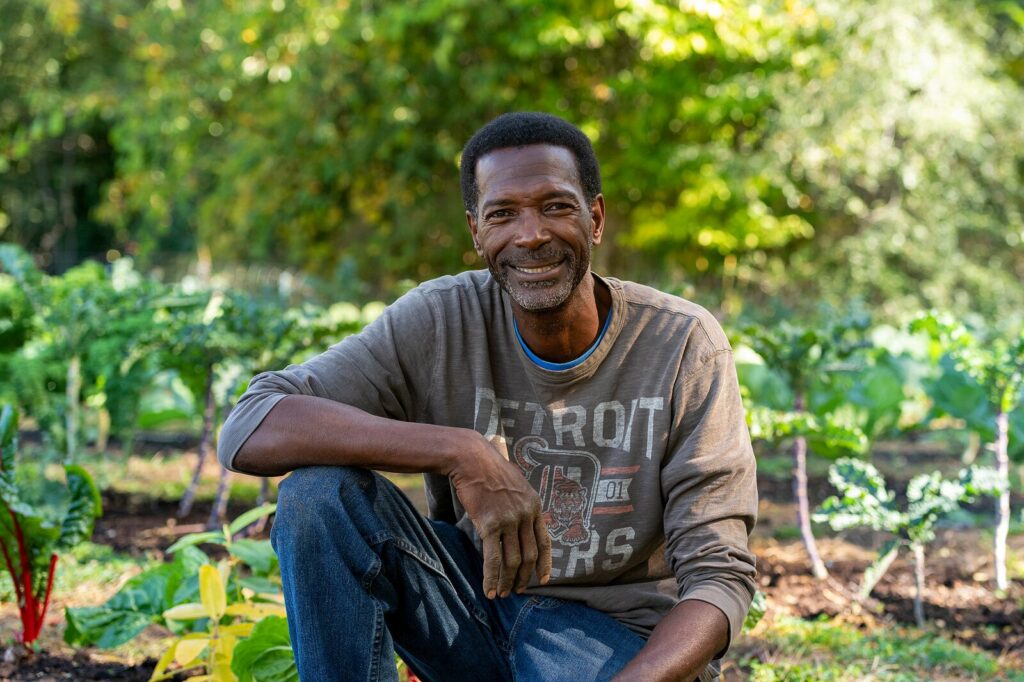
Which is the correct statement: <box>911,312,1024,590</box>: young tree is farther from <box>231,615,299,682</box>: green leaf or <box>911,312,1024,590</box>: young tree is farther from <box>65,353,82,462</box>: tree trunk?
<box>65,353,82,462</box>: tree trunk

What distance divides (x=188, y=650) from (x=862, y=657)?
2.01 metres

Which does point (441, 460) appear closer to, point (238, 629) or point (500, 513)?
point (500, 513)

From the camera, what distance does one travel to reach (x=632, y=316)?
8.31 ft

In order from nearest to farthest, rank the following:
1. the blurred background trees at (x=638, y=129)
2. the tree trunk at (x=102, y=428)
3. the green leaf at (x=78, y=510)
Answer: the green leaf at (x=78, y=510)
the tree trunk at (x=102, y=428)
the blurred background trees at (x=638, y=129)

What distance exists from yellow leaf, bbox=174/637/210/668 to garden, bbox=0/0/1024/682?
1 centimetres

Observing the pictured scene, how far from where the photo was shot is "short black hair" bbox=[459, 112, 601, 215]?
249 centimetres

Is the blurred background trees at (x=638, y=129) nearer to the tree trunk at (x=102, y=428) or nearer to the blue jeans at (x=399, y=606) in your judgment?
the tree trunk at (x=102, y=428)

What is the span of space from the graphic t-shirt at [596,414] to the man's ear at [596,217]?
0.12 meters

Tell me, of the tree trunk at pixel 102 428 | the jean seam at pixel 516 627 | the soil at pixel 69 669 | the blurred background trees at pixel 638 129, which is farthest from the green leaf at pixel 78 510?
the blurred background trees at pixel 638 129

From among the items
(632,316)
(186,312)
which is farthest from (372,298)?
(632,316)

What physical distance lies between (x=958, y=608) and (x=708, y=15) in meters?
8.30

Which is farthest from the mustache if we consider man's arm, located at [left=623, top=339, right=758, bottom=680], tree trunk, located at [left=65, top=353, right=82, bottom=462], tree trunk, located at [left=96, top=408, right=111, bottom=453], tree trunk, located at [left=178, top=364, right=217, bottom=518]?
tree trunk, located at [left=96, top=408, right=111, bottom=453]

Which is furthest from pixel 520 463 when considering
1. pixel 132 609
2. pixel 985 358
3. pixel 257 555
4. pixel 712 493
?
pixel 985 358

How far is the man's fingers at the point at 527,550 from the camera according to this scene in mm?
2262
